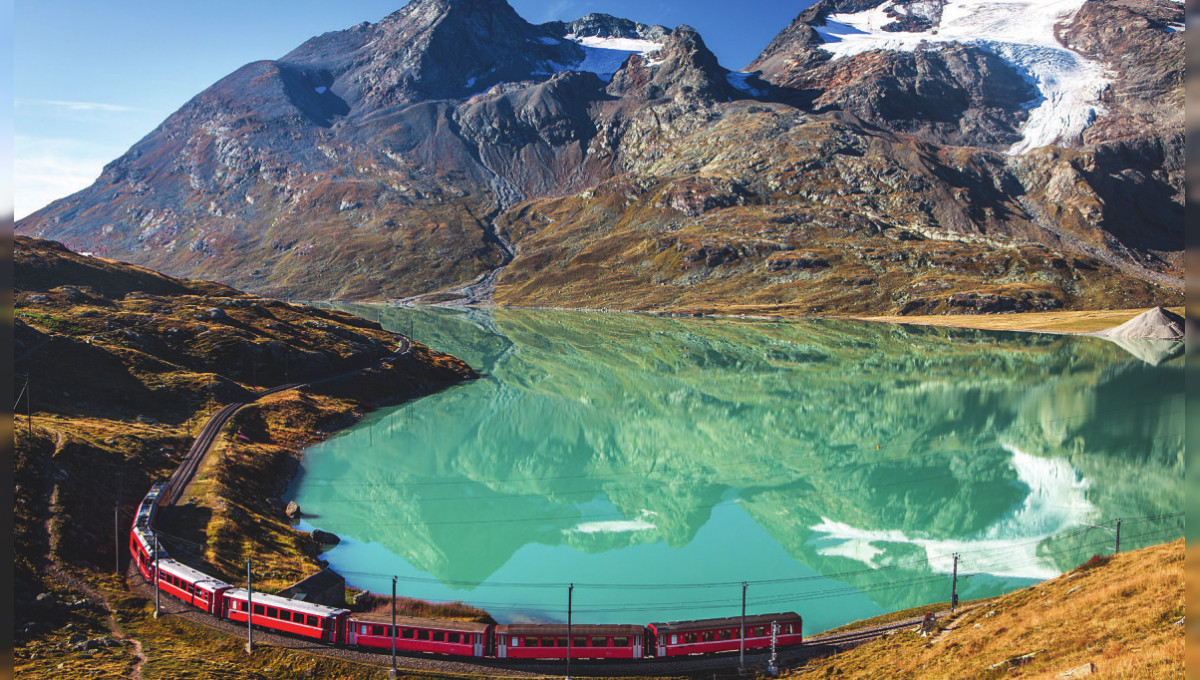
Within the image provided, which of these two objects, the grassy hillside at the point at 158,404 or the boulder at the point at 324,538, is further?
the boulder at the point at 324,538

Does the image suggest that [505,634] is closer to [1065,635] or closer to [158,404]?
[1065,635]

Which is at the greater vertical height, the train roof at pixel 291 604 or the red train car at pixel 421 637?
the train roof at pixel 291 604

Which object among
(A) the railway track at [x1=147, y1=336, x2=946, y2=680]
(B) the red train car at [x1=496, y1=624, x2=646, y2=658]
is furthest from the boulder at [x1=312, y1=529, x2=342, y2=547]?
(B) the red train car at [x1=496, y1=624, x2=646, y2=658]

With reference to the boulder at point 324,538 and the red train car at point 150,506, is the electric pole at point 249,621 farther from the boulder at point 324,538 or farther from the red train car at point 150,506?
the boulder at point 324,538

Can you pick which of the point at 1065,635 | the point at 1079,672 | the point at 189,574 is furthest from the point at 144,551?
the point at 1065,635

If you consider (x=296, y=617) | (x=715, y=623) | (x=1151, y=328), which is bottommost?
(x=296, y=617)

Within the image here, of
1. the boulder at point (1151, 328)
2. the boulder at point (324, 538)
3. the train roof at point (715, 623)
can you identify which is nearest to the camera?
the train roof at point (715, 623)

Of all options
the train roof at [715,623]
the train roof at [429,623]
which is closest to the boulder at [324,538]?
the train roof at [429,623]
